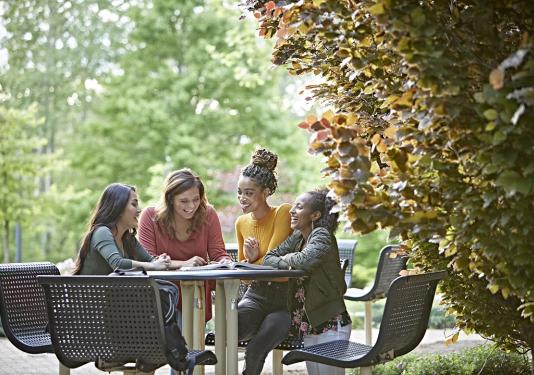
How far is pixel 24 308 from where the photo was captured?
543cm

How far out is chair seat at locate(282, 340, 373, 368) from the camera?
454cm

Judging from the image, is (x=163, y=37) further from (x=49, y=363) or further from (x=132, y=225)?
(x=132, y=225)

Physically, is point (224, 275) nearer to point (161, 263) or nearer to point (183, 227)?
point (161, 263)

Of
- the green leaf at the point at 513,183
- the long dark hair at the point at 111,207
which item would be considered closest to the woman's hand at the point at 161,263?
the long dark hair at the point at 111,207

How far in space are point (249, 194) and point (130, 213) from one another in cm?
75

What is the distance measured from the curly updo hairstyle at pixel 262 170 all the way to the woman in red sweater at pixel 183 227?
1.30 feet

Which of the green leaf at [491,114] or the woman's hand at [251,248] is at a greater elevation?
the green leaf at [491,114]

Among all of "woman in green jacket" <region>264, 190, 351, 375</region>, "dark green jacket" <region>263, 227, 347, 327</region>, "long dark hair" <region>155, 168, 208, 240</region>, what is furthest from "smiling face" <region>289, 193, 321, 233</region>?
"long dark hair" <region>155, 168, 208, 240</region>

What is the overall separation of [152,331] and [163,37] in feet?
55.7

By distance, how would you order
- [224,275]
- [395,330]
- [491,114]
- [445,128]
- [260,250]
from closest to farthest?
[491,114] → [445,128] → [395,330] → [224,275] → [260,250]

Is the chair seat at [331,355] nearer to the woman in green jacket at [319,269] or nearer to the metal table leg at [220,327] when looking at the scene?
the woman in green jacket at [319,269]

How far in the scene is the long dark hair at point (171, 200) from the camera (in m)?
5.84

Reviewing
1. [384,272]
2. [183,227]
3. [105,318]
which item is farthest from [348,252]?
[105,318]

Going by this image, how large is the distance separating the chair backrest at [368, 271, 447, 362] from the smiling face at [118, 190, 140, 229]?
182cm
